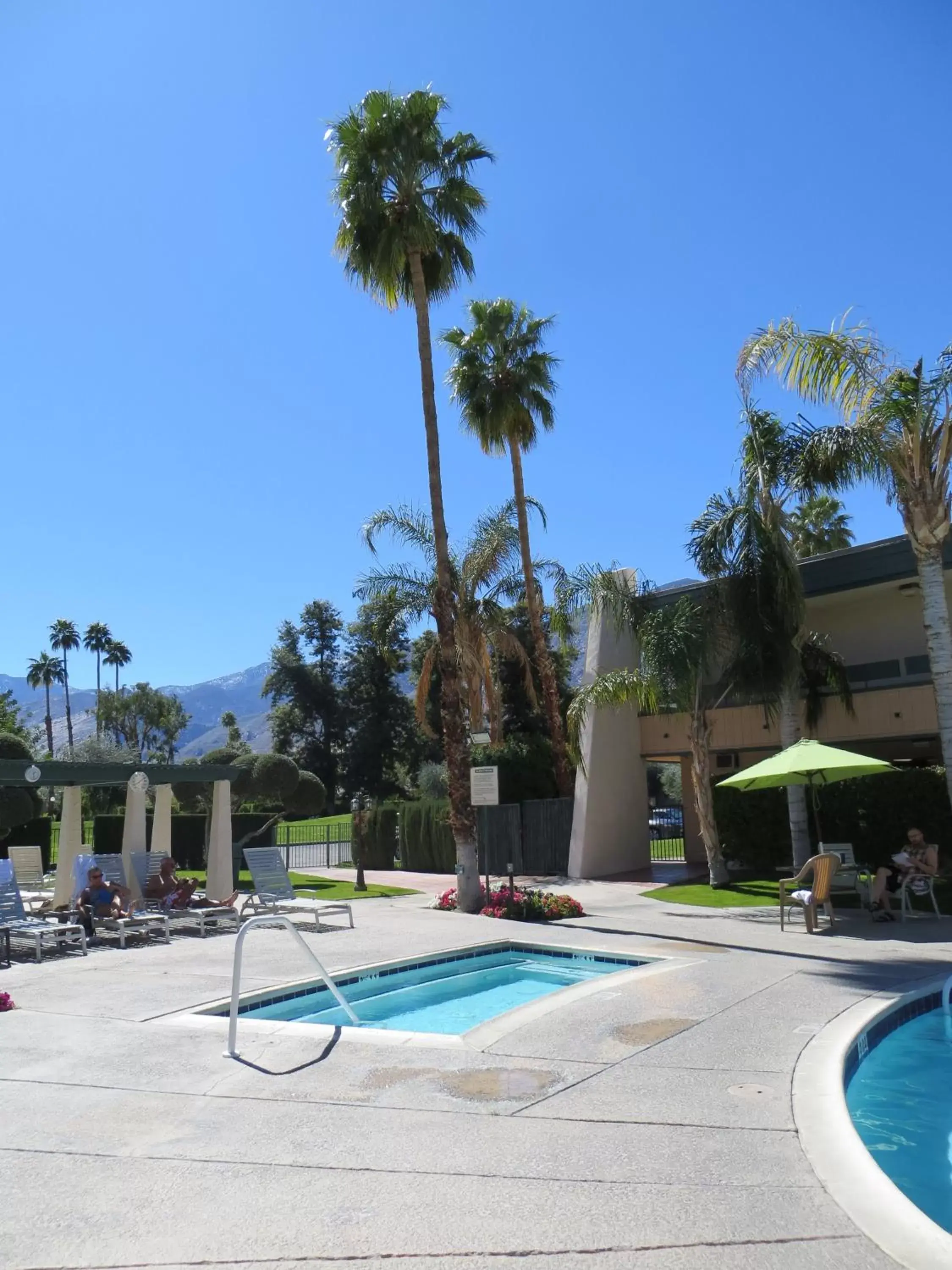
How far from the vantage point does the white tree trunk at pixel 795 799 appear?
62.3ft

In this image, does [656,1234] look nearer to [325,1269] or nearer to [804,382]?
[325,1269]

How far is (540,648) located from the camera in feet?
91.9

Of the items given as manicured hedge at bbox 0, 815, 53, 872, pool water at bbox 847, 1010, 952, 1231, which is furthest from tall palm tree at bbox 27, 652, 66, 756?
pool water at bbox 847, 1010, 952, 1231

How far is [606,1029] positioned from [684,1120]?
2.47m

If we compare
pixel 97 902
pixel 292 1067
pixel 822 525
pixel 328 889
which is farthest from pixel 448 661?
pixel 822 525

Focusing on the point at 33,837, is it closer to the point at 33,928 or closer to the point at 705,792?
the point at 33,928

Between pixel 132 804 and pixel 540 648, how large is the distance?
13.4 metres

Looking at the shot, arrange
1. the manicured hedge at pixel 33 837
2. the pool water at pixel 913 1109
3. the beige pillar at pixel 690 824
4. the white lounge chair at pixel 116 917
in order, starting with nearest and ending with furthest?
1. the pool water at pixel 913 1109
2. the white lounge chair at pixel 116 917
3. the beige pillar at pixel 690 824
4. the manicured hedge at pixel 33 837

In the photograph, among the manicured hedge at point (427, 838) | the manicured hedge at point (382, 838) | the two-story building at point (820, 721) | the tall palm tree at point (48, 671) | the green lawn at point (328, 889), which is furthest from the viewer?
the tall palm tree at point (48, 671)

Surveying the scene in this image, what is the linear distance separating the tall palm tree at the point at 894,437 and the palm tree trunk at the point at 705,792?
5.12 m

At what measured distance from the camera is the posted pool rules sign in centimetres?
1719

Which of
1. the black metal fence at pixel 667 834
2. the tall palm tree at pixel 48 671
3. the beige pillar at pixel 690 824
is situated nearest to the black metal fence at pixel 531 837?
the black metal fence at pixel 667 834

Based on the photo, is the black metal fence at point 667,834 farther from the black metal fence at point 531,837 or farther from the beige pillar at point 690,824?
the black metal fence at point 531,837

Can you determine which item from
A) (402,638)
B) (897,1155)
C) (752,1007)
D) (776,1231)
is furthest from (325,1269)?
(402,638)
